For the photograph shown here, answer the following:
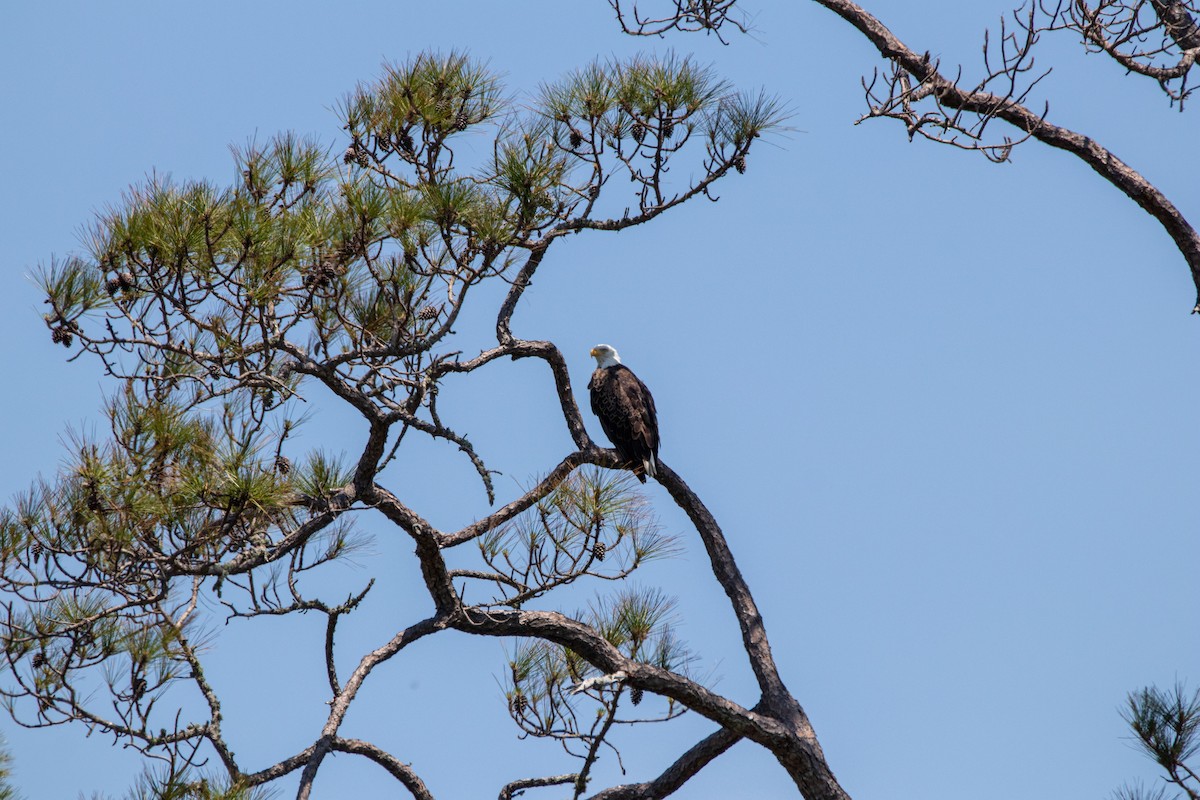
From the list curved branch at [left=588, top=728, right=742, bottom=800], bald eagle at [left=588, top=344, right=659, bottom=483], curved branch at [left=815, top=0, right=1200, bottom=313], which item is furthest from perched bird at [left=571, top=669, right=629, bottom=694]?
curved branch at [left=815, top=0, right=1200, bottom=313]

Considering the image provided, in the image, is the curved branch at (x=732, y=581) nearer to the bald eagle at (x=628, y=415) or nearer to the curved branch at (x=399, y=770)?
the bald eagle at (x=628, y=415)

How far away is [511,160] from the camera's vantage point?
12.8 feet

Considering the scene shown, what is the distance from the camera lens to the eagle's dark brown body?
4.62 meters

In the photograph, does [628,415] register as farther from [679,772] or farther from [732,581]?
[679,772]

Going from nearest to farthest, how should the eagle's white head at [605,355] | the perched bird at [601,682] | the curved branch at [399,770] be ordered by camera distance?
the perched bird at [601,682]
the curved branch at [399,770]
the eagle's white head at [605,355]

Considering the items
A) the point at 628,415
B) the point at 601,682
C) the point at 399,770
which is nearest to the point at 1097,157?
the point at 628,415

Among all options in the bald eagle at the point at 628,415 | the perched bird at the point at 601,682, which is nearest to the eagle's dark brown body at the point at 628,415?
the bald eagle at the point at 628,415

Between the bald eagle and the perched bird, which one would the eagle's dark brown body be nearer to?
the bald eagle

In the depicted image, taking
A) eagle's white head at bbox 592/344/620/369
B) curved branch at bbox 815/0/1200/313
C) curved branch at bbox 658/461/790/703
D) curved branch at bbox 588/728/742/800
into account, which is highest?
eagle's white head at bbox 592/344/620/369

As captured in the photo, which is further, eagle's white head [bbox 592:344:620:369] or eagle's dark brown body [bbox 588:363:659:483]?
eagle's white head [bbox 592:344:620:369]

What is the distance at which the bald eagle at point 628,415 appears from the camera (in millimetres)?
4617

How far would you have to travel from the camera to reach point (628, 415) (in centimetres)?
489

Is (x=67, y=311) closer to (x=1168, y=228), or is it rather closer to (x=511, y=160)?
(x=511, y=160)

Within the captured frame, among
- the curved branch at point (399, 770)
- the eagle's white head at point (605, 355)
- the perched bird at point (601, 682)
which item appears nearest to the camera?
the perched bird at point (601, 682)
